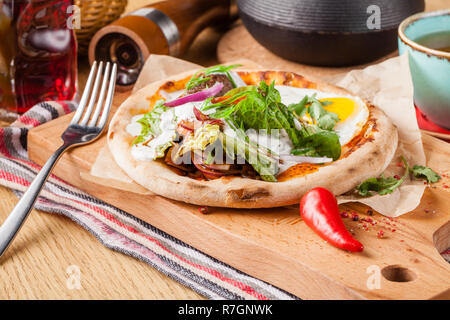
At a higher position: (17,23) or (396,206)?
(17,23)

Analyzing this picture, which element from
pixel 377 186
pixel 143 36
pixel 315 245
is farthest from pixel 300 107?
pixel 143 36

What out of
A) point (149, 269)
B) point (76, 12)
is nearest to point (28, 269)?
point (149, 269)

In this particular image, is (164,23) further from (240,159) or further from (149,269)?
(149,269)

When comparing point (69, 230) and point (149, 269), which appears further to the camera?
point (69, 230)

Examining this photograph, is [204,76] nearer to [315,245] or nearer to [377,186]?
[377,186]

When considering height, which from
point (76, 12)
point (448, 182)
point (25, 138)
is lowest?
point (448, 182)

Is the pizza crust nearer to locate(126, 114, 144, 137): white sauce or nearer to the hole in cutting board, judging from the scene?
locate(126, 114, 144, 137): white sauce

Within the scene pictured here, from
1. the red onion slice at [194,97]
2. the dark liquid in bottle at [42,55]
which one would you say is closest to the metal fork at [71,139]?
the dark liquid in bottle at [42,55]
